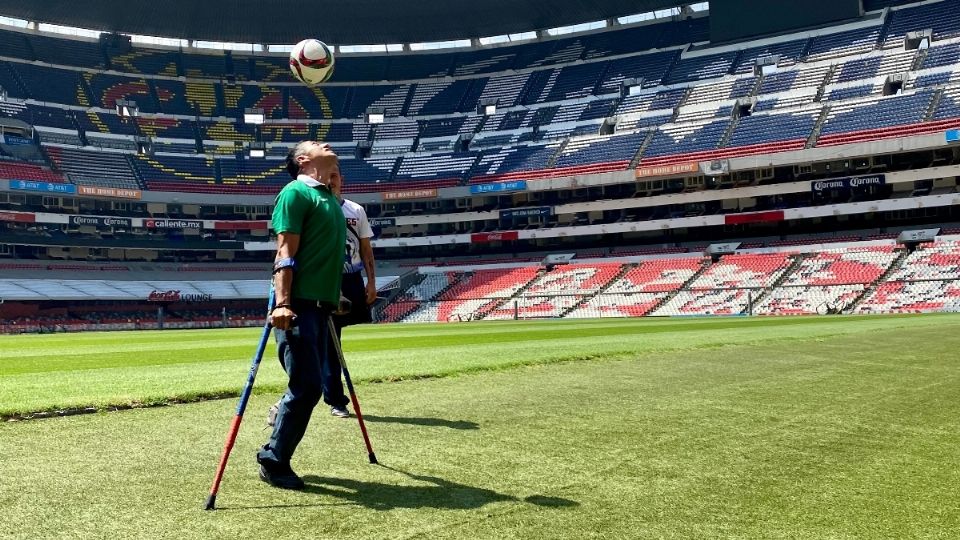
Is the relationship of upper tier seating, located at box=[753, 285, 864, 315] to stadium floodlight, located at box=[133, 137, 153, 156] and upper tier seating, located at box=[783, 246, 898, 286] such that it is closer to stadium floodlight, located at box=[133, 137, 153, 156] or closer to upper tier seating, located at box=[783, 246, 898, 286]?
upper tier seating, located at box=[783, 246, 898, 286]

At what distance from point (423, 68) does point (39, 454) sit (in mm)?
73904

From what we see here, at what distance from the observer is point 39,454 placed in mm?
4867

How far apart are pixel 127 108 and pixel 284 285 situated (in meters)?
71.8

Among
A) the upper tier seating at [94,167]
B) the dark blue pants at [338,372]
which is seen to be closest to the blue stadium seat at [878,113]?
the dark blue pants at [338,372]

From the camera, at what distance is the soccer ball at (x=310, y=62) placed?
9891mm

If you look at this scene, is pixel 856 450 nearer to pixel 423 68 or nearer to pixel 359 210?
pixel 359 210

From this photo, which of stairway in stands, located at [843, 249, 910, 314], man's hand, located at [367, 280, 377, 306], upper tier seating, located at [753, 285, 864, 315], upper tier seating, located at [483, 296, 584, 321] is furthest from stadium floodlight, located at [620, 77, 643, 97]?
man's hand, located at [367, 280, 377, 306]

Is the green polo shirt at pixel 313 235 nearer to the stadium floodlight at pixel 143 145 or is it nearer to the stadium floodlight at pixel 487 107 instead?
the stadium floodlight at pixel 487 107

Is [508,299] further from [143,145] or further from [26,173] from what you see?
[26,173]

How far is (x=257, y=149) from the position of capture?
68.9 meters

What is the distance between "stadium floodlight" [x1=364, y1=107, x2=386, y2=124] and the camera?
72938 mm

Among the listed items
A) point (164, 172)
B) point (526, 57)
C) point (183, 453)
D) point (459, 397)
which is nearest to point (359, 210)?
point (459, 397)

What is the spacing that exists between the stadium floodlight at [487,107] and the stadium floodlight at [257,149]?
2019cm

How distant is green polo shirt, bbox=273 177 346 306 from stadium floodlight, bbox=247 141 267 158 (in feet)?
220
